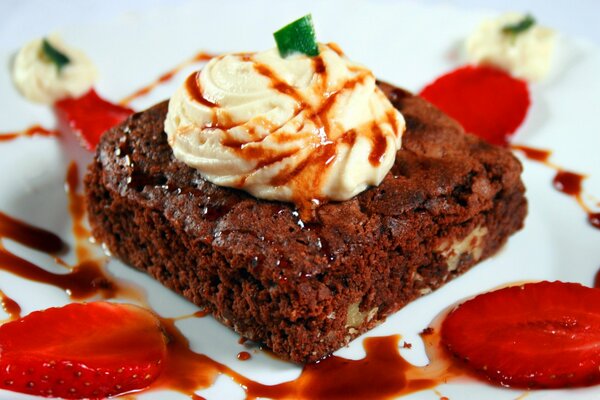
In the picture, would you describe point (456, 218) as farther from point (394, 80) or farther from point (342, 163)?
point (394, 80)

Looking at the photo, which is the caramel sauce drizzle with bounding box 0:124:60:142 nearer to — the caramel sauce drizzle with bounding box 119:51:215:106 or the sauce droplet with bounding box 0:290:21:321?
the caramel sauce drizzle with bounding box 119:51:215:106

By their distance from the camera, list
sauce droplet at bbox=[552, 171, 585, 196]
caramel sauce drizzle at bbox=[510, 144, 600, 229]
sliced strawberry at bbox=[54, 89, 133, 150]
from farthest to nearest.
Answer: sliced strawberry at bbox=[54, 89, 133, 150], sauce droplet at bbox=[552, 171, 585, 196], caramel sauce drizzle at bbox=[510, 144, 600, 229]

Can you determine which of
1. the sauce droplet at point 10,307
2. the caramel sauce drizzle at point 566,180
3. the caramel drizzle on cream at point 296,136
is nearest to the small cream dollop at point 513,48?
the caramel sauce drizzle at point 566,180

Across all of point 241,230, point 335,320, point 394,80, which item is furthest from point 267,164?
point 394,80

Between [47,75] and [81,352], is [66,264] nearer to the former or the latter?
[81,352]

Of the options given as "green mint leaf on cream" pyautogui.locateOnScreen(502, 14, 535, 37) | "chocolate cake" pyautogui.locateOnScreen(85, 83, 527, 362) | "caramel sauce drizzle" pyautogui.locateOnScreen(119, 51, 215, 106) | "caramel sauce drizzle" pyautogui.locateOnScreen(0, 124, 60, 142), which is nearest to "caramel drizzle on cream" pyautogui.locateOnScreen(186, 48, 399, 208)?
"chocolate cake" pyautogui.locateOnScreen(85, 83, 527, 362)

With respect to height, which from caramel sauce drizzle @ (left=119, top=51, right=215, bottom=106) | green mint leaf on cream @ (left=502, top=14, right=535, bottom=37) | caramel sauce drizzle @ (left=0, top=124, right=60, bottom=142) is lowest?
green mint leaf on cream @ (left=502, top=14, right=535, bottom=37)
